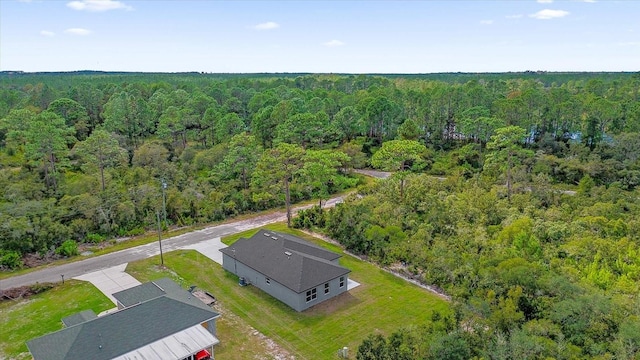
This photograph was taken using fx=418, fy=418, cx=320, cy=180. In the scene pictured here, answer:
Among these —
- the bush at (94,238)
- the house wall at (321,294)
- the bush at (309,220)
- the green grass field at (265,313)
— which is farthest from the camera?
the bush at (309,220)

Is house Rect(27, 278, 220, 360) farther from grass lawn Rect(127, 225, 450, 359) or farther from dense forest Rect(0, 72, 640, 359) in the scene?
dense forest Rect(0, 72, 640, 359)

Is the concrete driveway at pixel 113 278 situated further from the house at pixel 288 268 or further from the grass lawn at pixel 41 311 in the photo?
the house at pixel 288 268

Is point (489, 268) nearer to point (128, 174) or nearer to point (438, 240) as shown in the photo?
point (438, 240)

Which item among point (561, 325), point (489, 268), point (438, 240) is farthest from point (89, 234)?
point (561, 325)

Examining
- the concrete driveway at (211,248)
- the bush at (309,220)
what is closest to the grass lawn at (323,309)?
the concrete driveway at (211,248)

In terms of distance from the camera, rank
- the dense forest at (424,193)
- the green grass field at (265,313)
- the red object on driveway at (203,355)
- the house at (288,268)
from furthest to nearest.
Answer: the house at (288,268), the green grass field at (265,313), the red object on driveway at (203,355), the dense forest at (424,193)

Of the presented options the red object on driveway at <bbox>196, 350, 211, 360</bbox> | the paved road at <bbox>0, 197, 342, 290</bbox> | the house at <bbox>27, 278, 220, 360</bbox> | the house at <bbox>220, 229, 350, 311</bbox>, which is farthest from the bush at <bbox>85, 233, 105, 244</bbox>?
the red object on driveway at <bbox>196, 350, 211, 360</bbox>
